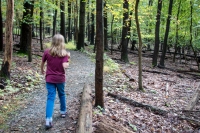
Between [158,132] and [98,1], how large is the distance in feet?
13.5

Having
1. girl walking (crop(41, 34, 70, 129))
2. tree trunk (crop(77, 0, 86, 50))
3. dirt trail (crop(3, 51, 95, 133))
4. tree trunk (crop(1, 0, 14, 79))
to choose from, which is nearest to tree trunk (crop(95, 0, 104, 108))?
dirt trail (crop(3, 51, 95, 133))

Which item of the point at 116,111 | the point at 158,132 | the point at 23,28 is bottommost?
the point at 158,132

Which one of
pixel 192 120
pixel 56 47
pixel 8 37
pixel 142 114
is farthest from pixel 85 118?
pixel 8 37

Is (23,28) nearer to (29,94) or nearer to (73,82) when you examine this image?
(73,82)

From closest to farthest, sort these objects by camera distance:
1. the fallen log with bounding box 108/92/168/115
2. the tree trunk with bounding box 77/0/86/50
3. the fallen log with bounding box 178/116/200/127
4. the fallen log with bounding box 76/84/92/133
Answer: the fallen log with bounding box 76/84/92/133 → the fallen log with bounding box 178/116/200/127 → the fallen log with bounding box 108/92/168/115 → the tree trunk with bounding box 77/0/86/50

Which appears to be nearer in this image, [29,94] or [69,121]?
[69,121]

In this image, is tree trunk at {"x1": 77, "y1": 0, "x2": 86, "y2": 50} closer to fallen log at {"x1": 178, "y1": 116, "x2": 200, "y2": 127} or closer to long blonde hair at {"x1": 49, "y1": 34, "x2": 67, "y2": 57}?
fallen log at {"x1": 178, "y1": 116, "x2": 200, "y2": 127}

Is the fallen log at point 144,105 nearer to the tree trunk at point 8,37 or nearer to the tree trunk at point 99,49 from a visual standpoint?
the tree trunk at point 99,49

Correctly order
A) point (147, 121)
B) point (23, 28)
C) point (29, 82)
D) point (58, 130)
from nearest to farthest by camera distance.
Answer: point (58, 130), point (147, 121), point (29, 82), point (23, 28)

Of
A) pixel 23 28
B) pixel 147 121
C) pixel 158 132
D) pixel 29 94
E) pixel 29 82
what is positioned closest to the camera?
pixel 158 132

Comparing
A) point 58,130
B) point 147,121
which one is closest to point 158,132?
point 147,121

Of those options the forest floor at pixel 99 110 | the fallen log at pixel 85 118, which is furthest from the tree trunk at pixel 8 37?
the fallen log at pixel 85 118

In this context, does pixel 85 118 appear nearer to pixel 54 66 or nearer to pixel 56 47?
pixel 54 66

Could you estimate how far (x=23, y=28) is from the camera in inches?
567
